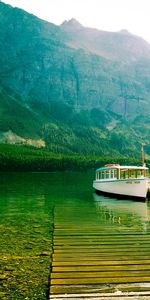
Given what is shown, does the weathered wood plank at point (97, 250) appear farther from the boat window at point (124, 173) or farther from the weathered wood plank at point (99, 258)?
the boat window at point (124, 173)

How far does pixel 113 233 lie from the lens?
830 inches

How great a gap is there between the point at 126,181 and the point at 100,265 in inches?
1275

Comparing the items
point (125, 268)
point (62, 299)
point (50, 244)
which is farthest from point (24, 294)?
point (50, 244)

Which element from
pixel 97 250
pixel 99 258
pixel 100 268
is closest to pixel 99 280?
pixel 100 268

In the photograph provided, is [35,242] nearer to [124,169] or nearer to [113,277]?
[113,277]

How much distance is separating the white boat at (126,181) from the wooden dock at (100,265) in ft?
73.6

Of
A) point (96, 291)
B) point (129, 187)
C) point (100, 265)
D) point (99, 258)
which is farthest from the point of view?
point (129, 187)

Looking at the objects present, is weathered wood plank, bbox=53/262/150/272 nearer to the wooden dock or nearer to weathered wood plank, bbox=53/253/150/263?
the wooden dock

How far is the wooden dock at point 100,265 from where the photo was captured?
1091 cm

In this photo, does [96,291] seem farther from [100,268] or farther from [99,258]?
[99,258]

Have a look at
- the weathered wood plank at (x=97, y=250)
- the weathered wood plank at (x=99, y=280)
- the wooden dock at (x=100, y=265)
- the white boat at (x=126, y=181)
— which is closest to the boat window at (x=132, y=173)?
the white boat at (x=126, y=181)

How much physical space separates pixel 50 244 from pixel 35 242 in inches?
44.5

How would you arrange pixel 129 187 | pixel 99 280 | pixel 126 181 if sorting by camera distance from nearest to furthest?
pixel 99 280 < pixel 126 181 < pixel 129 187

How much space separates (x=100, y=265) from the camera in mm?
13750
